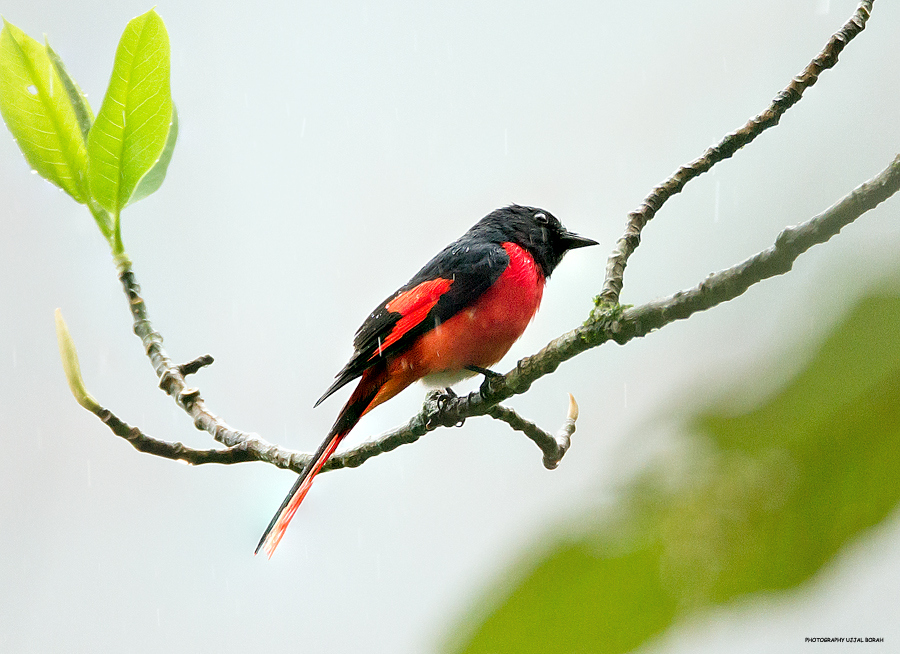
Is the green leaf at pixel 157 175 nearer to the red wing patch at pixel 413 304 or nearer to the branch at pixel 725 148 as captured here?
the red wing patch at pixel 413 304

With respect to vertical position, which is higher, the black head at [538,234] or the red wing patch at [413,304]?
the black head at [538,234]

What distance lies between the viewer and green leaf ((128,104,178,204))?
198 centimetres

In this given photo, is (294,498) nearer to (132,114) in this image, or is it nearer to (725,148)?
(132,114)

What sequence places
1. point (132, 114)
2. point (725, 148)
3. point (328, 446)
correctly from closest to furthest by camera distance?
1. point (725, 148)
2. point (132, 114)
3. point (328, 446)

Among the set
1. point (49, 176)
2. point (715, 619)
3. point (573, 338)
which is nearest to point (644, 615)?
point (715, 619)

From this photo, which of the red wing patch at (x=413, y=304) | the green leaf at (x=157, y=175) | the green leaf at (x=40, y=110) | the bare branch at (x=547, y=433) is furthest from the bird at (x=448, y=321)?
the green leaf at (x=40, y=110)

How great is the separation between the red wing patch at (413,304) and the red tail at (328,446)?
0.29 ft

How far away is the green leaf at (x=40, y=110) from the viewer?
1.67 metres

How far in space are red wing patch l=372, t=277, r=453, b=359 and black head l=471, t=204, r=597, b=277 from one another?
1.26 ft

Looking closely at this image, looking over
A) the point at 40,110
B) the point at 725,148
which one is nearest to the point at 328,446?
the point at 40,110

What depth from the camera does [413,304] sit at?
7.53 ft

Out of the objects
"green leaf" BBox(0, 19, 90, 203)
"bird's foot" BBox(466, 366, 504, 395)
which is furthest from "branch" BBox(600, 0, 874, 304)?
"green leaf" BBox(0, 19, 90, 203)

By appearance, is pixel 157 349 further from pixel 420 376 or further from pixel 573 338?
pixel 573 338

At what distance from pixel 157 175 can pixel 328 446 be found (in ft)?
2.74
